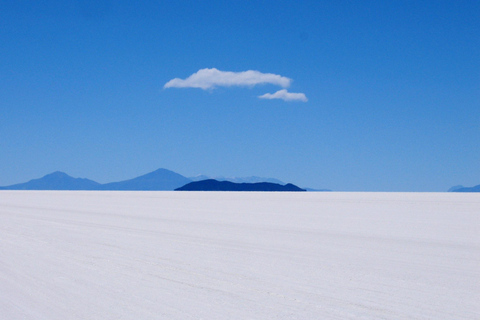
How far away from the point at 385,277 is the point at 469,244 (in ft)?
12.3

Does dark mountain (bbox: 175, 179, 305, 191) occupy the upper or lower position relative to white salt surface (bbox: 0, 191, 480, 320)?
upper

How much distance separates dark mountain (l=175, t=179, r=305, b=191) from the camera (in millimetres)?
107625

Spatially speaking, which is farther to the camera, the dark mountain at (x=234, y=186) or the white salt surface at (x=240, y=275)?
the dark mountain at (x=234, y=186)

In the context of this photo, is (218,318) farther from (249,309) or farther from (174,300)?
(174,300)

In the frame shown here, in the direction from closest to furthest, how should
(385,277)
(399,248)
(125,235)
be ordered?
(385,277), (399,248), (125,235)

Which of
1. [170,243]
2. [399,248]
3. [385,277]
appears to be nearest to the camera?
[385,277]

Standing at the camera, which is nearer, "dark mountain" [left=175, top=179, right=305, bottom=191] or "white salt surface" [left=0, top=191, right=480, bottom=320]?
"white salt surface" [left=0, top=191, right=480, bottom=320]

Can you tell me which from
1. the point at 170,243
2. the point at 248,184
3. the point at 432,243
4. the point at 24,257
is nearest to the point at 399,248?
the point at 432,243

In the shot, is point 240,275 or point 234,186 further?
point 234,186

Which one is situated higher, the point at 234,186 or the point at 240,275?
the point at 234,186

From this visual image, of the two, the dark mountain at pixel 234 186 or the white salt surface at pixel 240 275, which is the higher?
the dark mountain at pixel 234 186

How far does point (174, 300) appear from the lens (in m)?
4.48

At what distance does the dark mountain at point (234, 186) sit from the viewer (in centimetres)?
10762

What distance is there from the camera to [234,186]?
4299 inches
